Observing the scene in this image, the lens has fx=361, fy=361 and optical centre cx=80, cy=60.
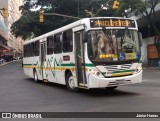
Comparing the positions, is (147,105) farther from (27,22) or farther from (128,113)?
(27,22)

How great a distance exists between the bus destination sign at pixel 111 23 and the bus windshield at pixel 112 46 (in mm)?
232

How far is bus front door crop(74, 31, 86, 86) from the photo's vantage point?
565 inches

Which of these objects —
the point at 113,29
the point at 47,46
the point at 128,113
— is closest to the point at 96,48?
the point at 113,29

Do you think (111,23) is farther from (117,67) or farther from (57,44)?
(57,44)

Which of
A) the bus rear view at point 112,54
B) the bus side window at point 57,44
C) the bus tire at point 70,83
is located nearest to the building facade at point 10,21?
Answer: the bus side window at point 57,44

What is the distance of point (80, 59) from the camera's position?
14.7 metres

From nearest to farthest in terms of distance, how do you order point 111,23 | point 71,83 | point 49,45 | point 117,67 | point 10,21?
1. point 117,67
2. point 111,23
3. point 71,83
4. point 49,45
5. point 10,21

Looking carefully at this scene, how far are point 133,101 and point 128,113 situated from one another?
2.32m

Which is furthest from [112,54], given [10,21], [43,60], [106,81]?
[10,21]

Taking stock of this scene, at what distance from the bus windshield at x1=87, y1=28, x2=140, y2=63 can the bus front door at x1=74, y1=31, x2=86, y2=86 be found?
0.71 metres

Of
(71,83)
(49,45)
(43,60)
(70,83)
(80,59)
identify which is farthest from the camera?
(43,60)

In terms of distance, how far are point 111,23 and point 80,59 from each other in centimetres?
192

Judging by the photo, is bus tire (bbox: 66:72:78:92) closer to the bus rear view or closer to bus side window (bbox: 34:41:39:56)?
the bus rear view

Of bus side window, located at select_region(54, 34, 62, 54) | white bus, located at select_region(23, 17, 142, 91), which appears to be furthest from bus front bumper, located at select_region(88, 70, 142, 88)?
bus side window, located at select_region(54, 34, 62, 54)
